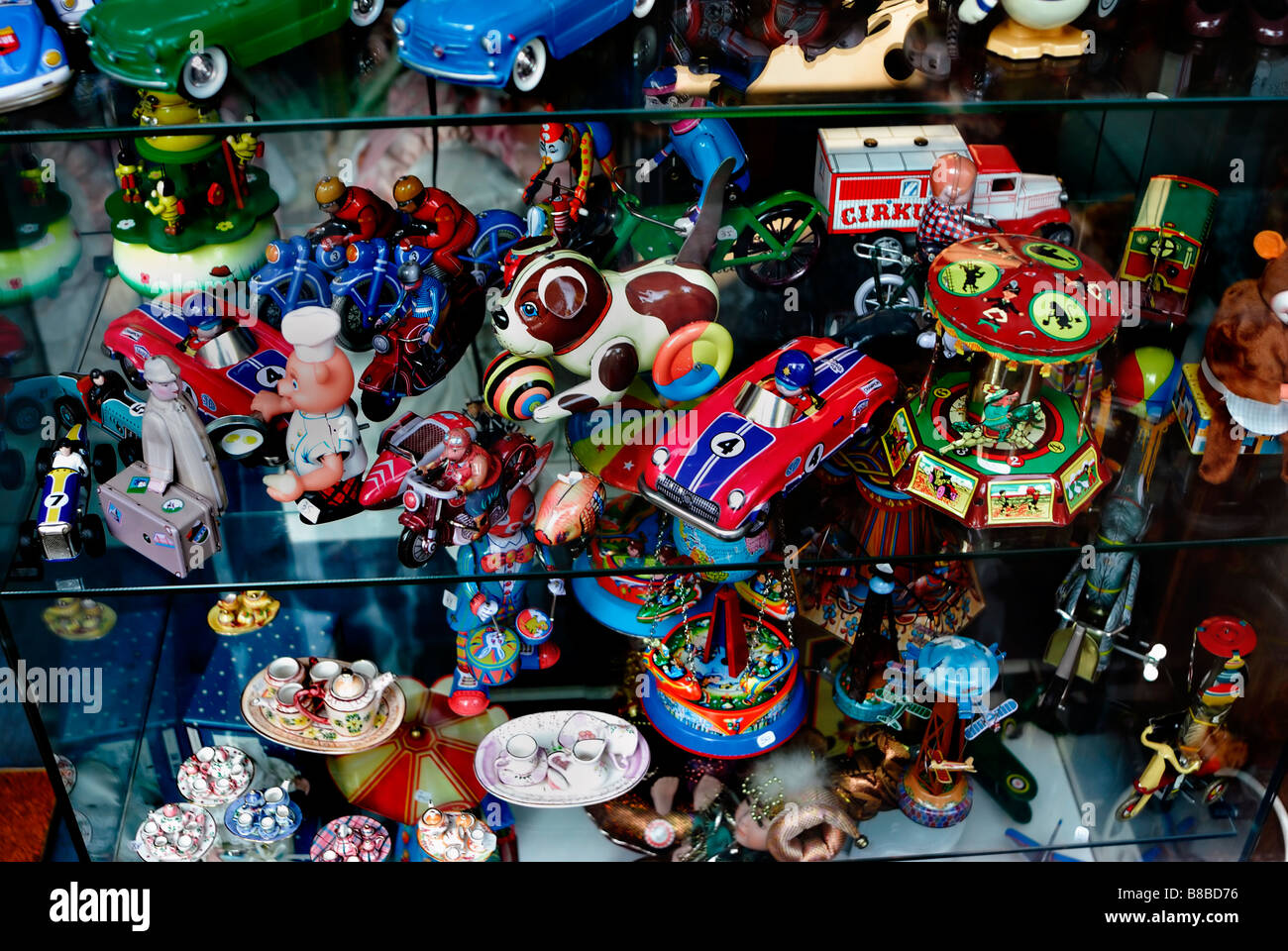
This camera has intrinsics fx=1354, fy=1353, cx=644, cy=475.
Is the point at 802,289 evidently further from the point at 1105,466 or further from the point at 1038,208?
the point at 1105,466

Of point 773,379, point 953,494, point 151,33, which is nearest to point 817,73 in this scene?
point 773,379

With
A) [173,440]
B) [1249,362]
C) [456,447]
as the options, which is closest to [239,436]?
[173,440]

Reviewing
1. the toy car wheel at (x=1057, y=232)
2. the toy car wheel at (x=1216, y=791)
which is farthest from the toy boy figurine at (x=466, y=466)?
the toy car wheel at (x=1216, y=791)

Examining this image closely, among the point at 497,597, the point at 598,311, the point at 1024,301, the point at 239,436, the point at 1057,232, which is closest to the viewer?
the point at 1024,301

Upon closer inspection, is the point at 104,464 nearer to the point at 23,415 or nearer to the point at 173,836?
the point at 23,415

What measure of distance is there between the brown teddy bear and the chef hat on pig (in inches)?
49.1

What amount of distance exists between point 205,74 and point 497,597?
0.90 metres

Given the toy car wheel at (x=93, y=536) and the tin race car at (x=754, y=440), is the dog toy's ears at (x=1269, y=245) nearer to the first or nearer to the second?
the tin race car at (x=754, y=440)

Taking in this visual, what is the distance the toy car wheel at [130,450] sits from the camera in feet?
6.42

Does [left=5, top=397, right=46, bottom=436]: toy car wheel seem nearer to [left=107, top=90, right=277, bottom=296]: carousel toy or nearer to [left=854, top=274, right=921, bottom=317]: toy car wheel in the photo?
[left=107, top=90, right=277, bottom=296]: carousel toy

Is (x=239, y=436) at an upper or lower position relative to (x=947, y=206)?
lower

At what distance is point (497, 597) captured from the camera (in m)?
2.19

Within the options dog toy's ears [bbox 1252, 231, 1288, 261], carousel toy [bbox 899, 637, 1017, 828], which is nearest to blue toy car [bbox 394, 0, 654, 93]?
dog toy's ears [bbox 1252, 231, 1288, 261]

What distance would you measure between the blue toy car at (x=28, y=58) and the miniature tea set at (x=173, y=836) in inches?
44.3
